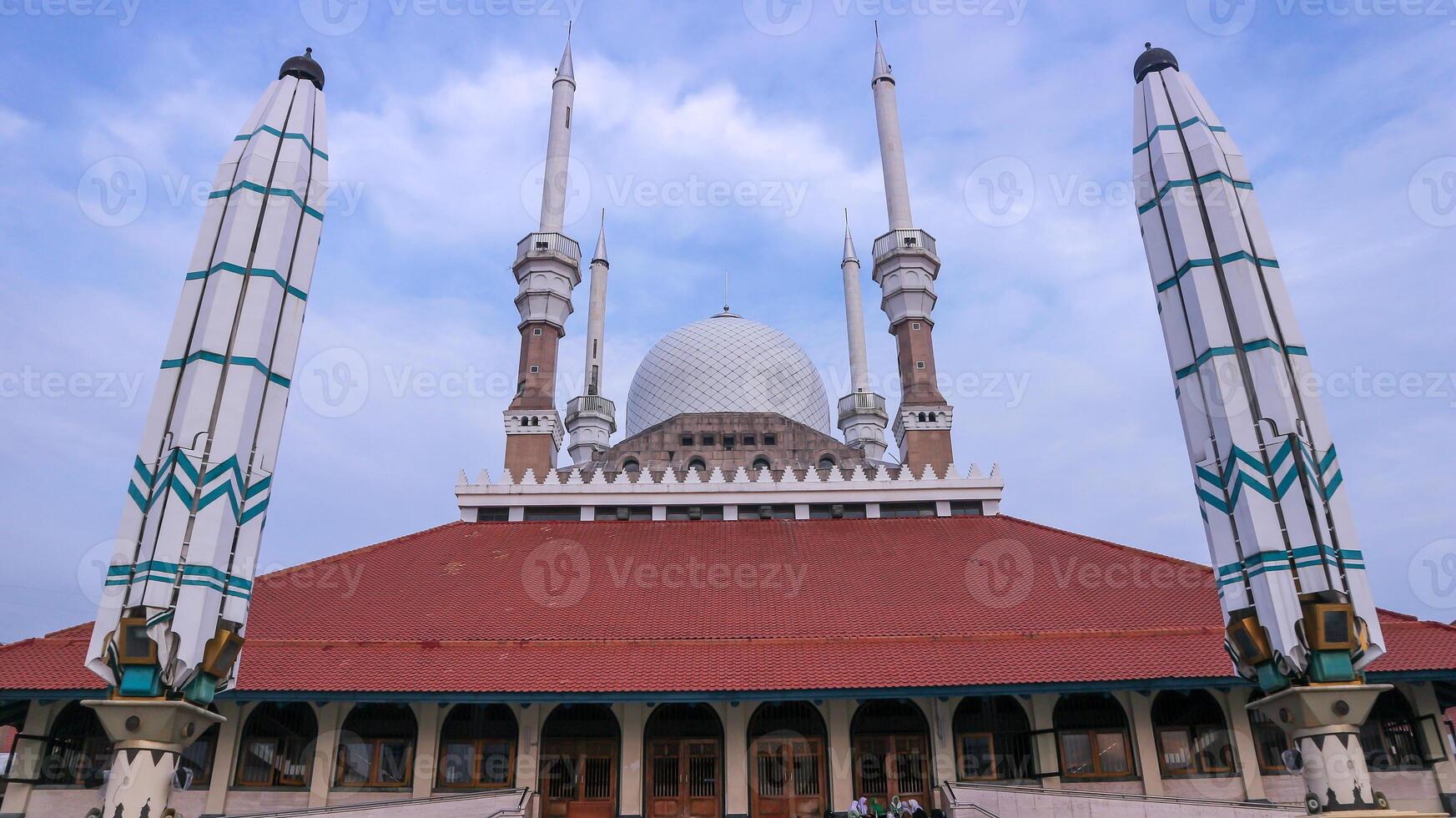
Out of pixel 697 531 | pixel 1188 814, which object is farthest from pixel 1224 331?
pixel 697 531

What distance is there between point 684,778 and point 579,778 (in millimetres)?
2505

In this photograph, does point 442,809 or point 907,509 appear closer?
point 442,809

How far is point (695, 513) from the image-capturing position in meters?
32.3

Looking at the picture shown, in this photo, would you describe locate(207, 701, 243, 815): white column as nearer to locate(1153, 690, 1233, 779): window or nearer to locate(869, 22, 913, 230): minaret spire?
locate(1153, 690, 1233, 779): window

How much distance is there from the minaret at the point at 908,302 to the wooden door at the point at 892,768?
46.5 ft

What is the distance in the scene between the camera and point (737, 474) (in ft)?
108

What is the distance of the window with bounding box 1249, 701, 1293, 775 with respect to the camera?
2181cm

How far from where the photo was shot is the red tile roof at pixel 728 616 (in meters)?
20.7

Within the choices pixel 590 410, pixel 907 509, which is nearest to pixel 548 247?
pixel 590 410

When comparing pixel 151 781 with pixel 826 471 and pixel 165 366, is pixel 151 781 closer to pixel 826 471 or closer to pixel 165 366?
pixel 165 366

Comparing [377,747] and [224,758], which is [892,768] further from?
[224,758]

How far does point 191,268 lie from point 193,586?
18.1 feet

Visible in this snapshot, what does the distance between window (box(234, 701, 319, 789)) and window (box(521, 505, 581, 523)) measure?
1104cm

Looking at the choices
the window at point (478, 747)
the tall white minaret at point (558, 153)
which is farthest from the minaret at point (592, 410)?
the window at point (478, 747)
